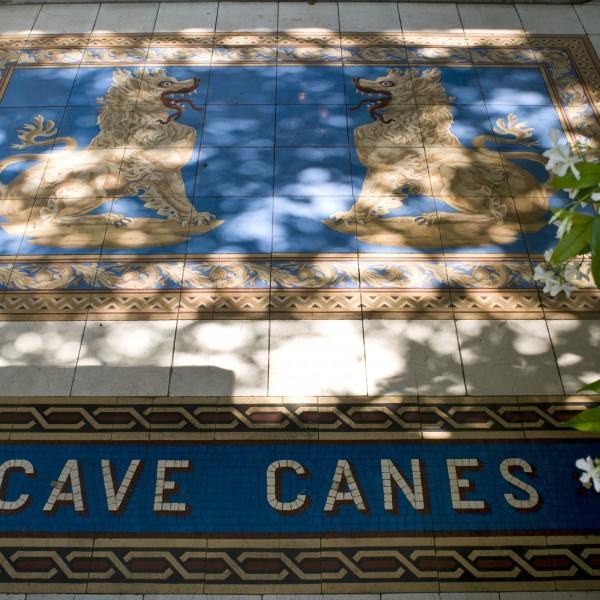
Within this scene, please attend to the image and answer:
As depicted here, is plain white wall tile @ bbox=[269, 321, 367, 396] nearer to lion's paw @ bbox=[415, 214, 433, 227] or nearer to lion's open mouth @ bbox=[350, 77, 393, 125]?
lion's paw @ bbox=[415, 214, 433, 227]

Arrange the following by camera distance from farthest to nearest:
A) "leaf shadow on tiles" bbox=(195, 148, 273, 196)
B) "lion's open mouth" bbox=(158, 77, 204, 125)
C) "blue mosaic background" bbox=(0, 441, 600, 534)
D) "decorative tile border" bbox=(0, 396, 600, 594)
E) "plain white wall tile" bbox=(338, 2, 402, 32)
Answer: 1. "plain white wall tile" bbox=(338, 2, 402, 32)
2. "lion's open mouth" bbox=(158, 77, 204, 125)
3. "leaf shadow on tiles" bbox=(195, 148, 273, 196)
4. "blue mosaic background" bbox=(0, 441, 600, 534)
5. "decorative tile border" bbox=(0, 396, 600, 594)

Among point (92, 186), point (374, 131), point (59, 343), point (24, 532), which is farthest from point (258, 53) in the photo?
point (24, 532)

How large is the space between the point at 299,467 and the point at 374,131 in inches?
88.5

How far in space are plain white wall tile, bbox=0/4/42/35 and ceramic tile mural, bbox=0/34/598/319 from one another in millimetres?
197

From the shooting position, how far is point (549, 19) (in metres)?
4.99

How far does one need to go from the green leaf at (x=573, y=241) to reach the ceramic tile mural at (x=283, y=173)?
1.84 m

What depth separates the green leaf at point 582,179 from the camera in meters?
1.58

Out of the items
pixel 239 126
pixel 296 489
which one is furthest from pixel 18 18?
pixel 296 489

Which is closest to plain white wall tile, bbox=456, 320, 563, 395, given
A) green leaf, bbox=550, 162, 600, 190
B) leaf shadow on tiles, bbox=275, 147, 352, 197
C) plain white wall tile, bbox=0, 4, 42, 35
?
leaf shadow on tiles, bbox=275, 147, 352, 197

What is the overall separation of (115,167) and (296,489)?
227cm

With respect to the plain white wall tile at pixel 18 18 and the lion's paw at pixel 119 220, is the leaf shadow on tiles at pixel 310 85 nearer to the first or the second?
the lion's paw at pixel 119 220

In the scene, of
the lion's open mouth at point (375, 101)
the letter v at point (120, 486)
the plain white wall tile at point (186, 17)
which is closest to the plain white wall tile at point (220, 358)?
the letter v at point (120, 486)

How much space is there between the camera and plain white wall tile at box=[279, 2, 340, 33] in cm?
491

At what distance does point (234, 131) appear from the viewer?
14.0 feet
